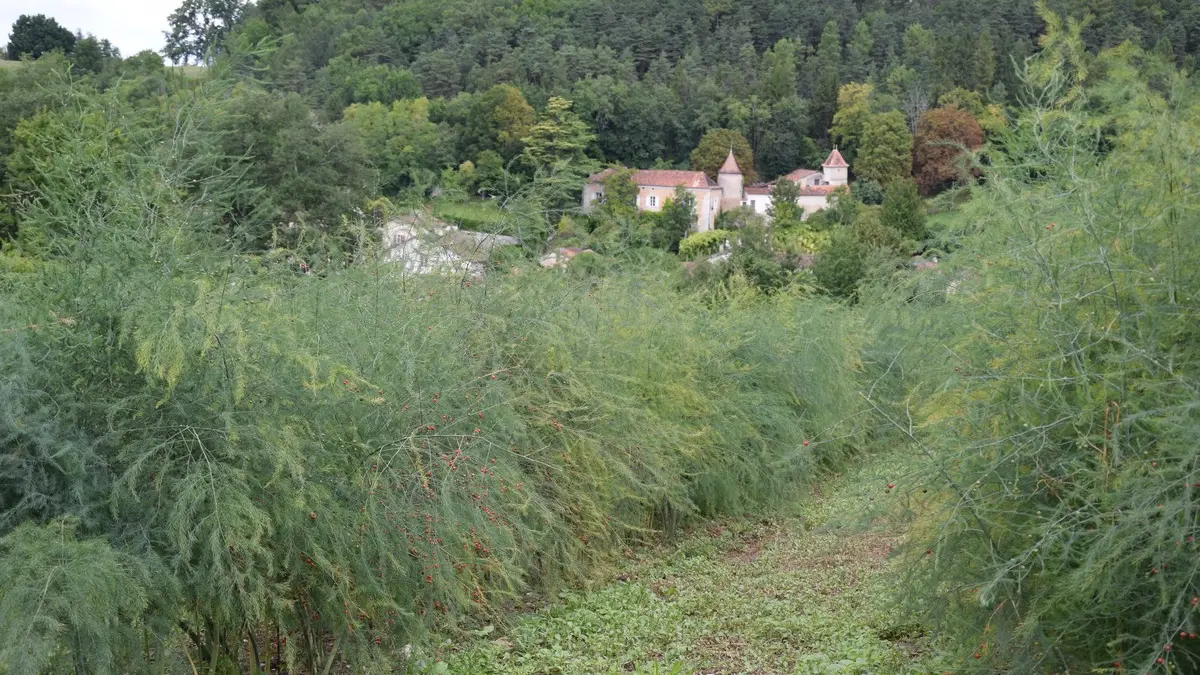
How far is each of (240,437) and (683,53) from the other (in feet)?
296

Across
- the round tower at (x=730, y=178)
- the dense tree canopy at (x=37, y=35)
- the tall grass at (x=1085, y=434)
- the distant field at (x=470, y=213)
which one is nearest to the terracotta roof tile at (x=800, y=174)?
the round tower at (x=730, y=178)

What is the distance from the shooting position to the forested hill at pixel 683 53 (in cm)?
6731

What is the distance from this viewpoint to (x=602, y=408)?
7.80 meters

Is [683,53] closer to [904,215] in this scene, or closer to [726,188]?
[726,188]

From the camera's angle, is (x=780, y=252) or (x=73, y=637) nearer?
(x=73, y=637)

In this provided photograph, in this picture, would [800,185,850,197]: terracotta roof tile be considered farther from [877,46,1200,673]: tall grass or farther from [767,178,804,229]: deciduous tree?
[877,46,1200,673]: tall grass

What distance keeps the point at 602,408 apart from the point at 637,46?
286ft

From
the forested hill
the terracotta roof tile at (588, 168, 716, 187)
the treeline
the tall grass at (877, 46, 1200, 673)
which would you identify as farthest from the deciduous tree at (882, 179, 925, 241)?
the tall grass at (877, 46, 1200, 673)

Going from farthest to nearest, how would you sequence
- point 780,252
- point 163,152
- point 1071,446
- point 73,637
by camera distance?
point 780,252
point 163,152
point 1071,446
point 73,637

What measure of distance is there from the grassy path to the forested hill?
156 ft

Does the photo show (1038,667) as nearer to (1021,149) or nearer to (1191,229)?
(1191,229)

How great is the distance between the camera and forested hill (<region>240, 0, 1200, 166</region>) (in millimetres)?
67312

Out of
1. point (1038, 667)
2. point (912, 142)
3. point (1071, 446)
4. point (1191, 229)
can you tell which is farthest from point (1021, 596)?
point (912, 142)

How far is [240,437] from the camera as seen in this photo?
453 centimetres
